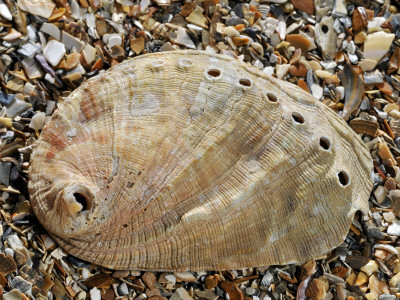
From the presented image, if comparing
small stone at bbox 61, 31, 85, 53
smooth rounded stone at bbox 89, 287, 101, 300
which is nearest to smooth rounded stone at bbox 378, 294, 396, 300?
smooth rounded stone at bbox 89, 287, 101, 300

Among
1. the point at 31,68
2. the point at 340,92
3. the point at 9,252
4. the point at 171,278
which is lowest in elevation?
the point at 171,278

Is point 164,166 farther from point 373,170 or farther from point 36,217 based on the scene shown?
point 373,170

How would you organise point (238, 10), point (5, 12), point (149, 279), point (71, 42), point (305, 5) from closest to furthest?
point (149, 279) < point (5, 12) < point (71, 42) < point (238, 10) < point (305, 5)

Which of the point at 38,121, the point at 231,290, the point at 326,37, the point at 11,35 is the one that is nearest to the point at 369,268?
the point at 231,290

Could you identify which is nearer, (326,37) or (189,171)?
(189,171)

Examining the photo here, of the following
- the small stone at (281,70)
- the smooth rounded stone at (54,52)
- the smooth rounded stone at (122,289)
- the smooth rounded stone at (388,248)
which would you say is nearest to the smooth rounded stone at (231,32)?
the small stone at (281,70)

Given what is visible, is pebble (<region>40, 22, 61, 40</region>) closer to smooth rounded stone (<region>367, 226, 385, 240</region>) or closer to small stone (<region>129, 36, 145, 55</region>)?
small stone (<region>129, 36, 145, 55</region>)

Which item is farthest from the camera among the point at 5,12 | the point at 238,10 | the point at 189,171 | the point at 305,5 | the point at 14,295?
Answer: the point at 305,5

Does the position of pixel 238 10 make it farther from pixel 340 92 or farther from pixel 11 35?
pixel 11 35
